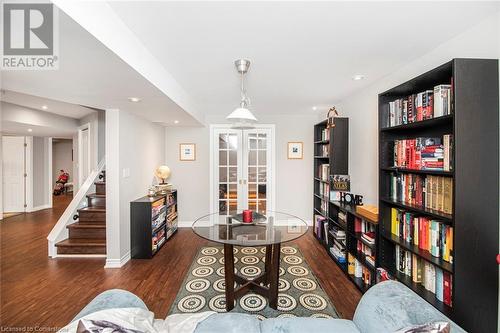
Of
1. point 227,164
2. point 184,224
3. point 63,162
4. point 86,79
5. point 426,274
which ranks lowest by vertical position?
point 184,224

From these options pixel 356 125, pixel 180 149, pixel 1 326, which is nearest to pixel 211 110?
pixel 180 149

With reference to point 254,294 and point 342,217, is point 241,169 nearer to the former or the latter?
point 342,217

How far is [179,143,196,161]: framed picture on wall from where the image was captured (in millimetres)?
4656

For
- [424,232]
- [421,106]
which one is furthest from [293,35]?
[424,232]

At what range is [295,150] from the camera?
4723 millimetres

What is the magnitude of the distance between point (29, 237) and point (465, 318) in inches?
237

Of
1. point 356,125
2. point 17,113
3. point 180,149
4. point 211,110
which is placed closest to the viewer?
point 356,125

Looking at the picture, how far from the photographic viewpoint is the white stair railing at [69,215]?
10.8ft

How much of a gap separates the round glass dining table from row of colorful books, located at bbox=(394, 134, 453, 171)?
116cm

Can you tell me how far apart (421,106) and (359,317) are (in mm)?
1625

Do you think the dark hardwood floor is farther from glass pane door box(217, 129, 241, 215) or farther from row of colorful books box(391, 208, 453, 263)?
glass pane door box(217, 129, 241, 215)

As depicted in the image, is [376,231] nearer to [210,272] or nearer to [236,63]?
[210,272]

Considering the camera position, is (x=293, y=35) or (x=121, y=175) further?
(x=121, y=175)

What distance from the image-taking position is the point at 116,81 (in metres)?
1.89
